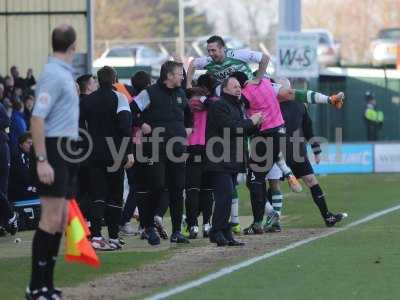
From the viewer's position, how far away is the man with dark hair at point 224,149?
14289 mm

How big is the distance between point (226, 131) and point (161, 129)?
34.9 inches

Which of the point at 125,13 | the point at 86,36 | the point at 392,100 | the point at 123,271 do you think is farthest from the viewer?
the point at 125,13

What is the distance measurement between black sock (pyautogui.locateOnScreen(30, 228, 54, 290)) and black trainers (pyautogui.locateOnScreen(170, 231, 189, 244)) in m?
4.83

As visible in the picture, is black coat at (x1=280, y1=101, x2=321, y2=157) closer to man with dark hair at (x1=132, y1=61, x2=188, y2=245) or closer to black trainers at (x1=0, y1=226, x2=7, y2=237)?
man with dark hair at (x1=132, y1=61, x2=188, y2=245)

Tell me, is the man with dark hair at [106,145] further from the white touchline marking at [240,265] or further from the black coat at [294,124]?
the black coat at [294,124]

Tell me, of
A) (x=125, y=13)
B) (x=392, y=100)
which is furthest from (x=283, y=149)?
(x=125, y=13)

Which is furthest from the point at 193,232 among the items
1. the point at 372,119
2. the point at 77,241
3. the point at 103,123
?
the point at 372,119

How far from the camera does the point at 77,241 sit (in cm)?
1074

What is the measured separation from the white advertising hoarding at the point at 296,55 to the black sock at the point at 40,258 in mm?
18296

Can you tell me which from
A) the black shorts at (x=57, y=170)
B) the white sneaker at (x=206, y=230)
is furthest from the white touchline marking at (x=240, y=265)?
the white sneaker at (x=206, y=230)

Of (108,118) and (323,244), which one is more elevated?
(108,118)

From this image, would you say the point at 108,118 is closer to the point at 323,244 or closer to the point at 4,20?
the point at 323,244

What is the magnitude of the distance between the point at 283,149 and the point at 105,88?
2870 millimetres

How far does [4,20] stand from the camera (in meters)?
29.7
